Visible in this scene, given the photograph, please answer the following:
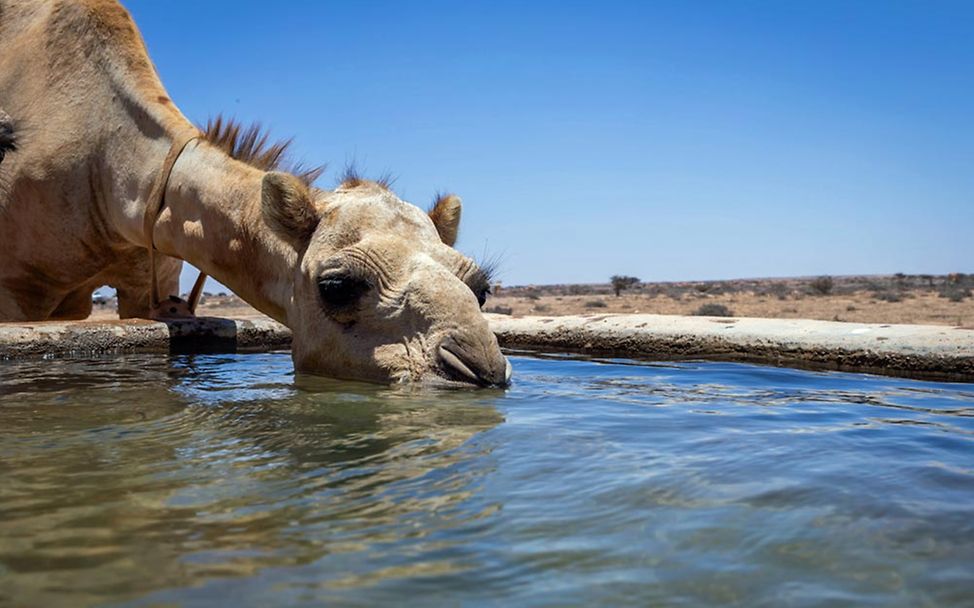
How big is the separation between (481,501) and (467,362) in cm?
208

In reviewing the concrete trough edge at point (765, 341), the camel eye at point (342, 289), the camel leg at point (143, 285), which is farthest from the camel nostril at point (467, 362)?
the camel leg at point (143, 285)

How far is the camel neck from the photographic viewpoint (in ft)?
17.4

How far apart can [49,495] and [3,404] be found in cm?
195

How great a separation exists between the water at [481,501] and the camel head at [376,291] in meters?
0.30

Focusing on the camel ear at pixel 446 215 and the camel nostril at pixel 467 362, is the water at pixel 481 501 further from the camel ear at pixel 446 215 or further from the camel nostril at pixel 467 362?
the camel ear at pixel 446 215

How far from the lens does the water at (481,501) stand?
1.64 metres

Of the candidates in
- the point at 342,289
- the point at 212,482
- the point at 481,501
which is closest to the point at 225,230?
the point at 342,289

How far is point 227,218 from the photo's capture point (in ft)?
18.2

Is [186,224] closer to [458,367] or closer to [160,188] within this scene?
[160,188]

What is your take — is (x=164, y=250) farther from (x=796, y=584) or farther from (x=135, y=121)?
(x=796, y=584)

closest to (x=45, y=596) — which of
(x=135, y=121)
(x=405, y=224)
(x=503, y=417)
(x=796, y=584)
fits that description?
(x=796, y=584)

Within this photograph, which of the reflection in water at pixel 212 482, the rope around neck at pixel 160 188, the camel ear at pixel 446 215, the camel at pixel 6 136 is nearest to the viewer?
the reflection in water at pixel 212 482

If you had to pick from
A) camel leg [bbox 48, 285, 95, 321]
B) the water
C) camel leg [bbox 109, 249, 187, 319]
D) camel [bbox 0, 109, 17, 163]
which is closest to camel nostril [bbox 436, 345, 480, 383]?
the water

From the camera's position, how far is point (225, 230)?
5.57m
